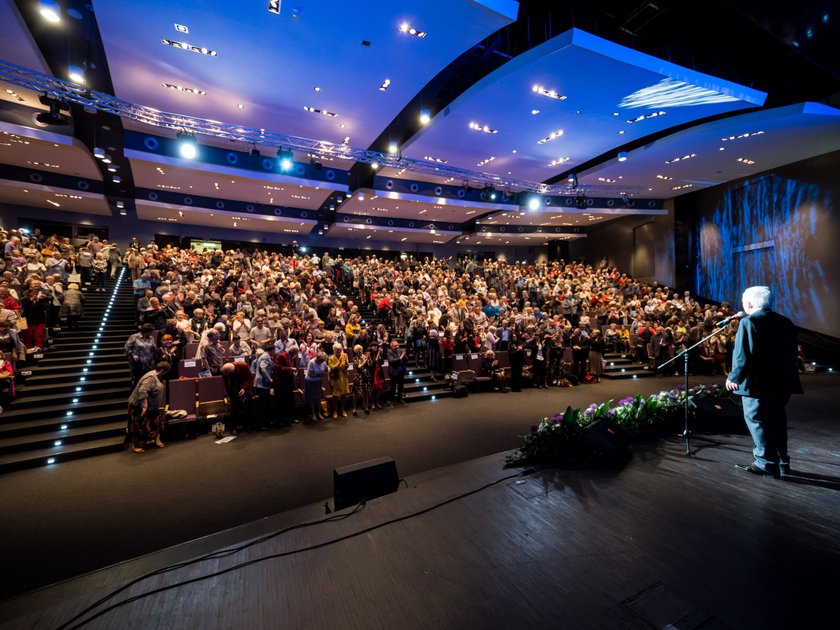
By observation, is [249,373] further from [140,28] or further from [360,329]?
[140,28]

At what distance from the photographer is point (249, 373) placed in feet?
19.0

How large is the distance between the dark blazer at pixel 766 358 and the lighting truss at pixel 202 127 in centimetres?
922

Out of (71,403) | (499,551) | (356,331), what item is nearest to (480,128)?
(356,331)

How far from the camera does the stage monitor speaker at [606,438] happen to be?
3.41 metres

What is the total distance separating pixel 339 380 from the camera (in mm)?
6445

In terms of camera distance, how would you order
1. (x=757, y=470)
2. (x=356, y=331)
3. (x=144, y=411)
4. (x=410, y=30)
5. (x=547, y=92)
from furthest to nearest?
(x=356, y=331) < (x=547, y=92) < (x=410, y=30) < (x=144, y=411) < (x=757, y=470)

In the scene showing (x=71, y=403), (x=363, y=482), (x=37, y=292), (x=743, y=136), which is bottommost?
(x=363, y=482)

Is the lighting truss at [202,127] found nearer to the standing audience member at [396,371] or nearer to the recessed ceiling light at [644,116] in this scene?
the recessed ceiling light at [644,116]

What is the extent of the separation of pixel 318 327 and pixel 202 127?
566 cm

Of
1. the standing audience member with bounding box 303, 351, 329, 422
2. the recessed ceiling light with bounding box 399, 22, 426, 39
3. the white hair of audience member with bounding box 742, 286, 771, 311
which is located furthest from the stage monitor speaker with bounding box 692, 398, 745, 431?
the recessed ceiling light with bounding box 399, 22, 426, 39

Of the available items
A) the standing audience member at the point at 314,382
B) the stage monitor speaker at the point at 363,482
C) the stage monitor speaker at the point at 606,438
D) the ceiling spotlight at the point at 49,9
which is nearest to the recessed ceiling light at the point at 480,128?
the standing audience member at the point at 314,382

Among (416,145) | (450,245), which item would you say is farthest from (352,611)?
(450,245)

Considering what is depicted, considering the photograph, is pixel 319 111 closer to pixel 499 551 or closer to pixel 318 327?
pixel 318 327

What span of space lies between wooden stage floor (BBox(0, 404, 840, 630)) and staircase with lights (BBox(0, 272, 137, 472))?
10.7 ft
